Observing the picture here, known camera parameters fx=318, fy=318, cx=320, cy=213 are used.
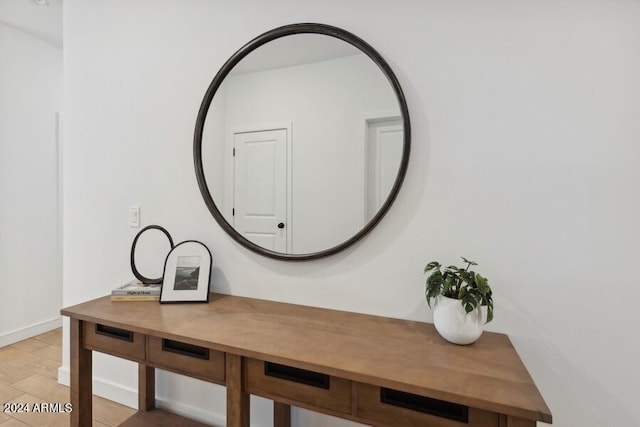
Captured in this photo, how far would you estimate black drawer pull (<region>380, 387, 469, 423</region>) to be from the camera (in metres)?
0.83

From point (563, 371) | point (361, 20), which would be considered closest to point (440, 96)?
point (361, 20)

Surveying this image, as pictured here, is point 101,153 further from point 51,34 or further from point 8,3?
point 51,34

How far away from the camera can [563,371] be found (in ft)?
3.65

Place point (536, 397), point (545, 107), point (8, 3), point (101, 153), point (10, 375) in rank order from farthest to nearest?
point (8, 3)
point (10, 375)
point (101, 153)
point (545, 107)
point (536, 397)

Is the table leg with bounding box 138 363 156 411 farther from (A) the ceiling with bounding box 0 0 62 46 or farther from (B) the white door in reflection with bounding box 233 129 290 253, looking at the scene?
(A) the ceiling with bounding box 0 0 62 46

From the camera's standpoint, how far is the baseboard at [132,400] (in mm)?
1634

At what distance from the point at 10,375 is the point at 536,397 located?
299 centimetres

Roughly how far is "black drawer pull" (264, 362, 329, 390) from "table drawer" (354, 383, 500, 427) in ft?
0.36

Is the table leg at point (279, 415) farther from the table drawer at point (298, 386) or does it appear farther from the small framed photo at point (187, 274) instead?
the small framed photo at point (187, 274)

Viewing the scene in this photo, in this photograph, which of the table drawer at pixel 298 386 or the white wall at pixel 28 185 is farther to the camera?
the white wall at pixel 28 185

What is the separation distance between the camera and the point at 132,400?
1818 millimetres

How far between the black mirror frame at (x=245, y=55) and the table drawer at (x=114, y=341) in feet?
1.88

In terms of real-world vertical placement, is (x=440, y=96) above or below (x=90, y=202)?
above

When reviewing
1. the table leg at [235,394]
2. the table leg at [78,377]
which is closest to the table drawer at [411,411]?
the table leg at [235,394]
